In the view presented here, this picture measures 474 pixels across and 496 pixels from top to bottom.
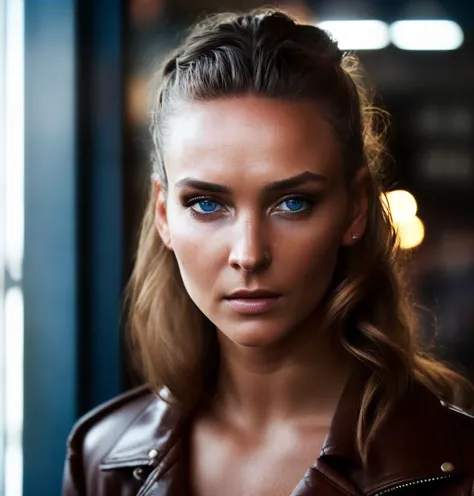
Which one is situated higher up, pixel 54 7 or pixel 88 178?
pixel 54 7

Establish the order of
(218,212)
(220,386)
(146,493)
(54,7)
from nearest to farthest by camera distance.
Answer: (218,212) → (146,493) → (220,386) → (54,7)

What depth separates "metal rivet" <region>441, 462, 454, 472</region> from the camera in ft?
4.66

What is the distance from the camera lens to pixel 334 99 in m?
1.50

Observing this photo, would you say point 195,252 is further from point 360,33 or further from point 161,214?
point 360,33

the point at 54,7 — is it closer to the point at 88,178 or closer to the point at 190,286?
the point at 88,178

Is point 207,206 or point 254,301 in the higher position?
point 207,206

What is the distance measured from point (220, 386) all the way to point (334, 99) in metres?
0.60

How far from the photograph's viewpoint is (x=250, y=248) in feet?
4.56

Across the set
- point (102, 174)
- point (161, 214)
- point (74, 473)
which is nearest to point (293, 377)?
point (161, 214)

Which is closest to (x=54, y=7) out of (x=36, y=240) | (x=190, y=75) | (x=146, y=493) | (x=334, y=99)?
(x=36, y=240)

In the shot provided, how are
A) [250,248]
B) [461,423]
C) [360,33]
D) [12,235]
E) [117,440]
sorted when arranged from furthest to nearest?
[360,33] → [12,235] → [117,440] → [461,423] → [250,248]

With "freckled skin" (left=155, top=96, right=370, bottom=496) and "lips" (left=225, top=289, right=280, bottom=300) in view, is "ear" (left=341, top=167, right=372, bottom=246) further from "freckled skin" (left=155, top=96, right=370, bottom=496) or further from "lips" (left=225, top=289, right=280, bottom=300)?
"lips" (left=225, top=289, right=280, bottom=300)

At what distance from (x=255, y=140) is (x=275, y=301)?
0.26 metres

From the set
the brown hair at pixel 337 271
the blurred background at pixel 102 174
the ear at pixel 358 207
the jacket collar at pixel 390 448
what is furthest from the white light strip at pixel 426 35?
the jacket collar at pixel 390 448
